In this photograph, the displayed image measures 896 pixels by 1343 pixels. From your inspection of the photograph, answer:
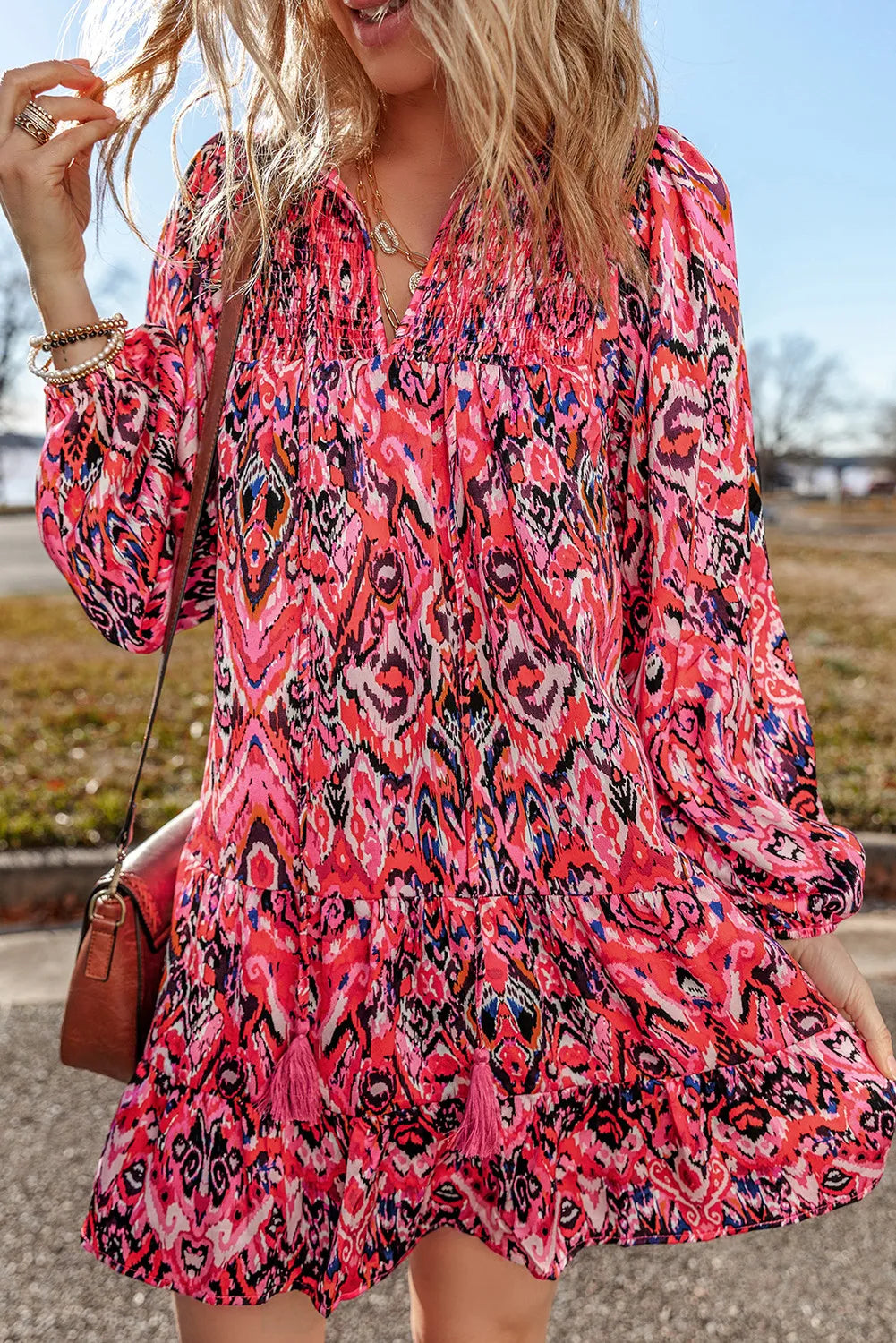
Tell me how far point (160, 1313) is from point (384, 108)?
7.03 ft

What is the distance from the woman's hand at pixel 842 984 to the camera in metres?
1.35

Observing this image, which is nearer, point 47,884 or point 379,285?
point 379,285

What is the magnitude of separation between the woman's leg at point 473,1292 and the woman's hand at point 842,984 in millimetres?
466

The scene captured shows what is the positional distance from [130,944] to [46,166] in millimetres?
907

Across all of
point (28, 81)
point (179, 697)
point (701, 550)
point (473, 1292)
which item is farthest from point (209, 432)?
point (179, 697)

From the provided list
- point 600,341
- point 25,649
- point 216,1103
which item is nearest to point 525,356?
point 600,341

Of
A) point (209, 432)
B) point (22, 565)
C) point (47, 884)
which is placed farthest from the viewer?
point (22, 565)

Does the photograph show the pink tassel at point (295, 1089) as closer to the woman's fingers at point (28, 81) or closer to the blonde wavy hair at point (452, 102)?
the blonde wavy hair at point (452, 102)

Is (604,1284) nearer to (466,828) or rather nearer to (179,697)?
(466,828)

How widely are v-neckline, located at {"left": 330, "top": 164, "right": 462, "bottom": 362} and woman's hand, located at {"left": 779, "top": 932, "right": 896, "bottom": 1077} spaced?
0.83 m

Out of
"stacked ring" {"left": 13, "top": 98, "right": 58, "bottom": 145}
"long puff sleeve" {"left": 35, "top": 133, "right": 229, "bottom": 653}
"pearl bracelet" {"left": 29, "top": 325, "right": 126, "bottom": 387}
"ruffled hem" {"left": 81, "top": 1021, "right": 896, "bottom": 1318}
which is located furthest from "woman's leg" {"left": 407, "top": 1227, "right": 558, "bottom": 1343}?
"stacked ring" {"left": 13, "top": 98, "right": 58, "bottom": 145}

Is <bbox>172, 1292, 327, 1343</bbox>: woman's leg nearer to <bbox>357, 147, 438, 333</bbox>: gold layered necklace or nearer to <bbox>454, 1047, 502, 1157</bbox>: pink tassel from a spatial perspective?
<bbox>454, 1047, 502, 1157</bbox>: pink tassel

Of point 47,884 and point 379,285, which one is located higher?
point 379,285

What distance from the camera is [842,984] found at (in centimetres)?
136
